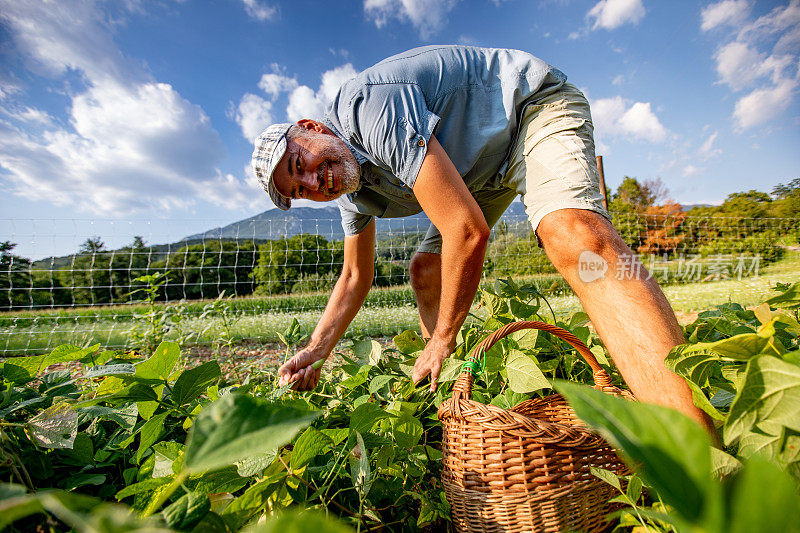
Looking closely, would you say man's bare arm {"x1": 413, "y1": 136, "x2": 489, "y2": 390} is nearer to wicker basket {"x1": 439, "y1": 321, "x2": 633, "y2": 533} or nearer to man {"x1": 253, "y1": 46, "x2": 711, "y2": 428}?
man {"x1": 253, "y1": 46, "x2": 711, "y2": 428}

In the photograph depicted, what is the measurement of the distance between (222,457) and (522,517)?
0.49 m

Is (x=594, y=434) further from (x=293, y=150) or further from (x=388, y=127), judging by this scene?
(x=293, y=150)

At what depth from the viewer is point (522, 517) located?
0.55 metres

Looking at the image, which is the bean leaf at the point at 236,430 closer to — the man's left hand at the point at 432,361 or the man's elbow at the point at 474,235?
the man's left hand at the point at 432,361

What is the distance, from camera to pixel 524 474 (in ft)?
1.81

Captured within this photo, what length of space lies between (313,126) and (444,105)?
21.4 inches

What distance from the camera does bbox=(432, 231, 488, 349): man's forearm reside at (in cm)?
109

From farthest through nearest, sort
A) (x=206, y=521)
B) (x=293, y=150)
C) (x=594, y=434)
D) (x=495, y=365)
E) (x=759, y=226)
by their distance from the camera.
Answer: (x=759, y=226)
(x=293, y=150)
(x=495, y=365)
(x=594, y=434)
(x=206, y=521)

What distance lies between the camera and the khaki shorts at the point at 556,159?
38.7 inches

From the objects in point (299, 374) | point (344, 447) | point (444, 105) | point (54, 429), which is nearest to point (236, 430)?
point (344, 447)

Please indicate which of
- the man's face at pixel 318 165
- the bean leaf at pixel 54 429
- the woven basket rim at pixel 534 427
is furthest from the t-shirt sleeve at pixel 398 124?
the bean leaf at pixel 54 429

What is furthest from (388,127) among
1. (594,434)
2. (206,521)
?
(206,521)

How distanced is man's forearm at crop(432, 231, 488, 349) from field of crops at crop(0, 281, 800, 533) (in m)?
0.15

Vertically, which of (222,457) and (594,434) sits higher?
(222,457)
